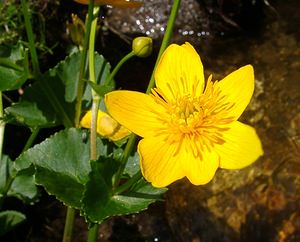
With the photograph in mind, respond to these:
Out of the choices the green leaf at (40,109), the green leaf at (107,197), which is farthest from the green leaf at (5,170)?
the green leaf at (107,197)

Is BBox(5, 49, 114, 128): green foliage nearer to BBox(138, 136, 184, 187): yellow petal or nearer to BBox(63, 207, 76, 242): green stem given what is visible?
BBox(63, 207, 76, 242): green stem

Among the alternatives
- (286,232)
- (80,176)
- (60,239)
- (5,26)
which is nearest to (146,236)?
(60,239)

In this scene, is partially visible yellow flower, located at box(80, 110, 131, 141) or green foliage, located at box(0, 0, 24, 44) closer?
partially visible yellow flower, located at box(80, 110, 131, 141)

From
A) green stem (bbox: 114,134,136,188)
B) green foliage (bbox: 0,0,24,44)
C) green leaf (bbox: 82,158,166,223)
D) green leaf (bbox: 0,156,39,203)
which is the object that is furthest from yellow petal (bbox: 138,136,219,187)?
green foliage (bbox: 0,0,24,44)

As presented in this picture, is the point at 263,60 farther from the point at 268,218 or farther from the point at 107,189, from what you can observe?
the point at 107,189

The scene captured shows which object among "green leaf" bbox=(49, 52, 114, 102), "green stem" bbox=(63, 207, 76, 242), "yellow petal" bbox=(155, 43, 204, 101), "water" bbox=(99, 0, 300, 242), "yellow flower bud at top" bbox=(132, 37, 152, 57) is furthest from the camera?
"water" bbox=(99, 0, 300, 242)

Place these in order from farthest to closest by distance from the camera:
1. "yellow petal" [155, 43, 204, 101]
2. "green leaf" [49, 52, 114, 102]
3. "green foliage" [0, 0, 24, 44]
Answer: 1. "green foliage" [0, 0, 24, 44]
2. "green leaf" [49, 52, 114, 102]
3. "yellow petal" [155, 43, 204, 101]

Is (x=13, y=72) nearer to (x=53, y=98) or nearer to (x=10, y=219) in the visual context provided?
(x=53, y=98)

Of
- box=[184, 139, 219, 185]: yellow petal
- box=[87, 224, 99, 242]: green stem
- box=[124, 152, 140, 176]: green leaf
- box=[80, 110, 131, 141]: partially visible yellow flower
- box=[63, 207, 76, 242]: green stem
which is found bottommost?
box=[63, 207, 76, 242]: green stem
